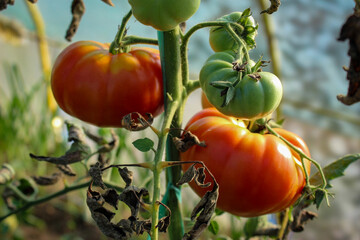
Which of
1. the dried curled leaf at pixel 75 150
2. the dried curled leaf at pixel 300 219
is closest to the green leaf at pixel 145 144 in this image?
the dried curled leaf at pixel 75 150

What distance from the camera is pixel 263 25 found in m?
1.48

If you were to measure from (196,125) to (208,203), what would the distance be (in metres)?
0.12

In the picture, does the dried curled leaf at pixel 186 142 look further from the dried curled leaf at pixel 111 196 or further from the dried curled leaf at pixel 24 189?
the dried curled leaf at pixel 24 189

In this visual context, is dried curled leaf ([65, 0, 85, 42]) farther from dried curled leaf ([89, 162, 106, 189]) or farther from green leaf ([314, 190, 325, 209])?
green leaf ([314, 190, 325, 209])

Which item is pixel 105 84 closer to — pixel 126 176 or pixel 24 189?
pixel 126 176

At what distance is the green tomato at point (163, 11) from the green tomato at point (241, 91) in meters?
0.05

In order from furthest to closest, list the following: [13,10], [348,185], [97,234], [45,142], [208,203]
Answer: [13,10] → [348,185] → [97,234] → [45,142] → [208,203]

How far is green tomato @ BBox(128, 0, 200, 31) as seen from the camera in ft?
1.07

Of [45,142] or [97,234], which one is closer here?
[45,142]

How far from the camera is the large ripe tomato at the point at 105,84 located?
41cm

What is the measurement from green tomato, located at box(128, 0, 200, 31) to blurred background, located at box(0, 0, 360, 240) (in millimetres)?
803

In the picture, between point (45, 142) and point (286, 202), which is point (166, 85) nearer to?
point (286, 202)

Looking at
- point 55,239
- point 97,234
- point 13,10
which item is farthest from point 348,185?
point 13,10

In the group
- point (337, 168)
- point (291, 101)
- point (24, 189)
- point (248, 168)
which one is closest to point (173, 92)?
point (248, 168)
